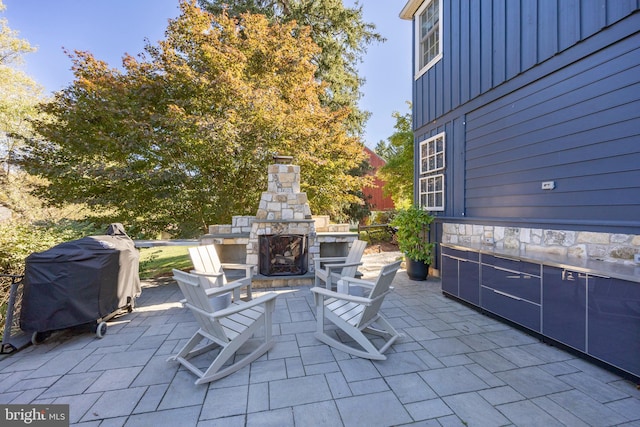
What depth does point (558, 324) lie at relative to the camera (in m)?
2.45

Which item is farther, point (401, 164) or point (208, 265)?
point (401, 164)

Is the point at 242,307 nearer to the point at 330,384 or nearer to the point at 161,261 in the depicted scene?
the point at 330,384

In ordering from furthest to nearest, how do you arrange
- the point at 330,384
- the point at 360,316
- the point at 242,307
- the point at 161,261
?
the point at 161,261
the point at 360,316
the point at 242,307
the point at 330,384

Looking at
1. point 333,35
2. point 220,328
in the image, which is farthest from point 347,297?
point 333,35

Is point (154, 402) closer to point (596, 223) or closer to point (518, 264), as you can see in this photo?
point (518, 264)

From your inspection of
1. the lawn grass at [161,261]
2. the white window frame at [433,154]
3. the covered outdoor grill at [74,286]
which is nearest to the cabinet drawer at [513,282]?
the white window frame at [433,154]

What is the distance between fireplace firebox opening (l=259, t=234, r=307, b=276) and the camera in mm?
4910

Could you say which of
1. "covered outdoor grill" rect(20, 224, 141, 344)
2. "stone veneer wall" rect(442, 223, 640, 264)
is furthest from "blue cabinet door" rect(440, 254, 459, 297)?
"covered outdoor grill" rect(20, 224, 141, 344)

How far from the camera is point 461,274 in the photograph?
3.69 meters

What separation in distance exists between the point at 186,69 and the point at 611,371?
26.0 feet

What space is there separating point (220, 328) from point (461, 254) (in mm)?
3197

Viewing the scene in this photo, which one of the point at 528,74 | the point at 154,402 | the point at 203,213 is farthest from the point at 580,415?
the point at 203,213

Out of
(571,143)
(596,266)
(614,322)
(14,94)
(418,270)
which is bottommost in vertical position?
(418,270)

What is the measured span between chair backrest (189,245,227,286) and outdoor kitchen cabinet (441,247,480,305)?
324 cm
